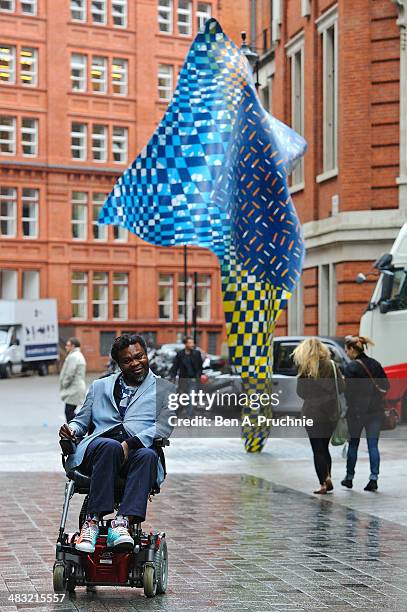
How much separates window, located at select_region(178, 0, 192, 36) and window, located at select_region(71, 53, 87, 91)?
6.66 m

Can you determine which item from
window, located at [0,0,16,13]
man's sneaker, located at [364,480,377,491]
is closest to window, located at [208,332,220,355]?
window, located at [0,0,16,13]

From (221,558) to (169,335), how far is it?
204 ft

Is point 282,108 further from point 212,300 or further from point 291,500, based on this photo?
point 212,300

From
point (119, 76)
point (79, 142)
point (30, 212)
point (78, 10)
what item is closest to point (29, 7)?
point (78, 10)

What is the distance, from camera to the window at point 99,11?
7162cm

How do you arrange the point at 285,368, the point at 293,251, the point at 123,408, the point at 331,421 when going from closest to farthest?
1. the point at 123,408
2. the point at 331,421
3. the point at 293,251
4. the point at 285,368

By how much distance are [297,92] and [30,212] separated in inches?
1478

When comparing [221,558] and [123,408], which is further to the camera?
[221,558]

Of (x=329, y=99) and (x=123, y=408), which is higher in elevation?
(x=329, y=99)

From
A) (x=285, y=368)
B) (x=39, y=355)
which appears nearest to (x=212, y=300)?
(x=39, y=355)

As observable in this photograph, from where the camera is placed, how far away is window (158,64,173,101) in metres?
73.5

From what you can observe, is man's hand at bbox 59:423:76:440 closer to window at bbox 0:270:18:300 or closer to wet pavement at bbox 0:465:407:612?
wet pavement at bbox 0:465:407:612

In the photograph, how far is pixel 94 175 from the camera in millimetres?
71188

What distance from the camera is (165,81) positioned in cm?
7369
